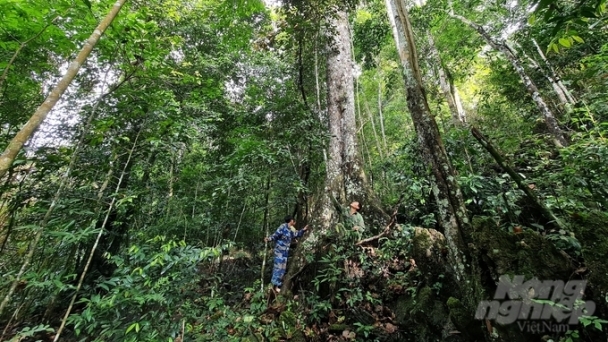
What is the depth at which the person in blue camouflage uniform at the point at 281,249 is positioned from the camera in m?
5.59

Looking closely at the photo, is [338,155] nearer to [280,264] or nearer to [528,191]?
[280,264]

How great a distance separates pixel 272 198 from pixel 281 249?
111 cm

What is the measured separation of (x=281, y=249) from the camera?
570 centimetres

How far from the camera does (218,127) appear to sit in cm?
730

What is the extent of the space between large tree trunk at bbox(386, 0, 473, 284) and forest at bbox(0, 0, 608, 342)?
18 millimetres

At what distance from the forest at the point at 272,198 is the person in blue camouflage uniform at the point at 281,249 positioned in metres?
0.53

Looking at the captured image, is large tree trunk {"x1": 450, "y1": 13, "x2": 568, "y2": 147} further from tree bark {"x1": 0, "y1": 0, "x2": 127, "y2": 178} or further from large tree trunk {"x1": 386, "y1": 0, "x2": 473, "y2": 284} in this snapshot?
tree bark {"x1": 0, "y1": 0, "x2": 127, "y2": 178}

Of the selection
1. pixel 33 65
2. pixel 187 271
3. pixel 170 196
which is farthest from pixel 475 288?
pixel 33 65

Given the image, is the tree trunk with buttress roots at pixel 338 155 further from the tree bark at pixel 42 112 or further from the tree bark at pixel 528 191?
the tree bark at pixel 42 112

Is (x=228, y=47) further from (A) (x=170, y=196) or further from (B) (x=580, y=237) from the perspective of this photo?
(B) (x=580, y=237)

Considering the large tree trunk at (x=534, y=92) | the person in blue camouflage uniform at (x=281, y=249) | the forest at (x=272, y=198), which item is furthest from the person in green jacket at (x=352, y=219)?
the large tree trunk at (x=534, y=92)

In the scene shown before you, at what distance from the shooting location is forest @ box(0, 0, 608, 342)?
2.56 meters

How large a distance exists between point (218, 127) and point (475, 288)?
6411mm

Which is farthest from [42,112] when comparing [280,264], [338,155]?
[338,155]
